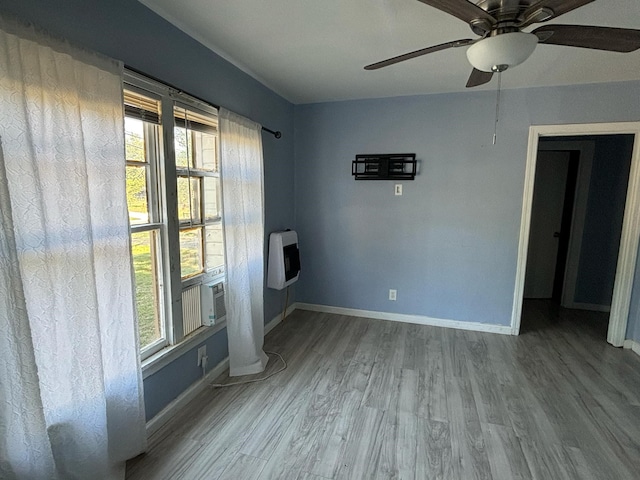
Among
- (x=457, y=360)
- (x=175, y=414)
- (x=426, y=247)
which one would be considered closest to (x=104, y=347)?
(x=175, y=414)

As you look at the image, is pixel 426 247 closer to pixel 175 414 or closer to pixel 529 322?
pixel 529 322

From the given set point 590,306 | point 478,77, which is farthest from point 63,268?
point 590,306

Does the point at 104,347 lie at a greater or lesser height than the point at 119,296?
lesser

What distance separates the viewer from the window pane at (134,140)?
5.83 feet

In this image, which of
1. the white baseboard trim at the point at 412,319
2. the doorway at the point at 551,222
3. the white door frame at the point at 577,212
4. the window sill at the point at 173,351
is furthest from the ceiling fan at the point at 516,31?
the doorway at the point at 551,222

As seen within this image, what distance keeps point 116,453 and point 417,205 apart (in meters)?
3.08

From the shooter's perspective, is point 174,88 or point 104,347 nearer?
point 104,347

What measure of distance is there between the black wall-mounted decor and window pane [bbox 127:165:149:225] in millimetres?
2238

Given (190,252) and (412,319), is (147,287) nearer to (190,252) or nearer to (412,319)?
(190,252)

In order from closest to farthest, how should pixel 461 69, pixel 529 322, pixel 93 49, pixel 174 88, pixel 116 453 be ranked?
pixel 93 49 → pixel 116 453 → pixel 174 88 → pixel 461 69 → pixel 529 322

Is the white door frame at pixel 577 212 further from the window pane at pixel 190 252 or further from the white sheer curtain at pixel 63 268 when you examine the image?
the white sheer curtain at pixel 63 268

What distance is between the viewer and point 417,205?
346cm

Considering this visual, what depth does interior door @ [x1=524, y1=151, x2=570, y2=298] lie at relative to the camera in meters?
4.28

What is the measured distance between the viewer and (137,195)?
6.13ft
